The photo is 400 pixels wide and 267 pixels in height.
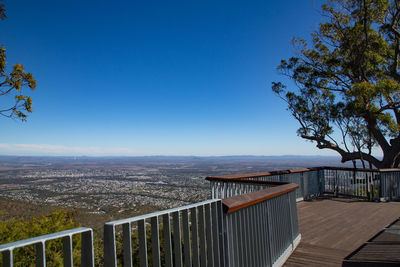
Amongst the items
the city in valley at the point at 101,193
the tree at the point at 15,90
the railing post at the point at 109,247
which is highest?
the tree at the point at 15,90

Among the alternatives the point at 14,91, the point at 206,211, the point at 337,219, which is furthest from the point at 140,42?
the point at 206,211

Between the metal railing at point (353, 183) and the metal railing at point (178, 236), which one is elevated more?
the metal railing at point (178, 236)

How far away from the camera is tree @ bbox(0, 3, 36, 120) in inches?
221

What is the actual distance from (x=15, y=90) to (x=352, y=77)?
14651 millimetres

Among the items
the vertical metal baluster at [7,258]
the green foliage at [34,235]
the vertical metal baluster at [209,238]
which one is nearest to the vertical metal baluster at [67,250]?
the vertical metal baluster at [7,258]

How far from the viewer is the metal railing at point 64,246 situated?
39.5 inches

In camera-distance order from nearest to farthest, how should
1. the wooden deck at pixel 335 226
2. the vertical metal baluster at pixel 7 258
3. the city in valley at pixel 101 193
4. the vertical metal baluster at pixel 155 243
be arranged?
the vertical metal baluster at pixel 7 258 → the vertical metal baluster at pixel 155 243 → the wooden deck at pixel 335 226 → the city in valley at pixel 101 193

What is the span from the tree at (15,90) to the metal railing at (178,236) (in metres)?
5.23

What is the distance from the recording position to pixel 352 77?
13.1 m

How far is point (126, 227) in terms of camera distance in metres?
1.47

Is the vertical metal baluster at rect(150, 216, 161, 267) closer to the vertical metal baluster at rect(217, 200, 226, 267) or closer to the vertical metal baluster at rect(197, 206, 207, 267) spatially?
the vertical metal baluster at rect(197, 206, 207, 267)

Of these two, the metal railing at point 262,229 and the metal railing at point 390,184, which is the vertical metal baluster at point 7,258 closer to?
the metal railing at point 262,229

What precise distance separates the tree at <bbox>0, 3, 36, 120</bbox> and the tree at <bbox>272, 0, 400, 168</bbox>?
39.4 feet

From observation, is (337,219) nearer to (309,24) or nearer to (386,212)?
(386,212)
